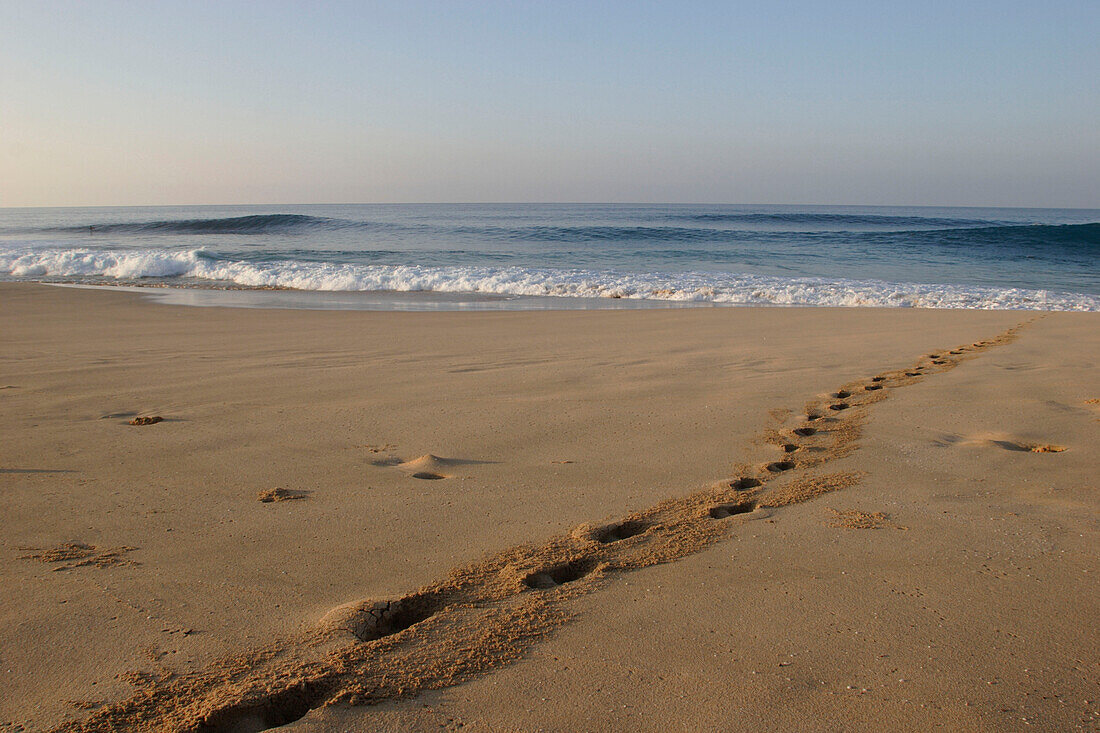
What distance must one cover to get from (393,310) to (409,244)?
15.4m

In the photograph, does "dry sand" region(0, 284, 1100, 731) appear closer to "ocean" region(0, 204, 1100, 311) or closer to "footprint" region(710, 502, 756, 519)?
"footprint" region(710, 502, 756, 519)

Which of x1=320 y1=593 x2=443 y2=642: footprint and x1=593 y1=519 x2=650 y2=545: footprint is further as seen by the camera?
x1=593 y1=519 x2=650 y2=545: footprint

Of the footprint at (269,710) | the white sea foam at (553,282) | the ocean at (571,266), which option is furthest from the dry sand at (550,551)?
the white sea foam at (553,282)

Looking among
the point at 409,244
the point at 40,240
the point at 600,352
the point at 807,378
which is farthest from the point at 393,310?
the point at 40,240

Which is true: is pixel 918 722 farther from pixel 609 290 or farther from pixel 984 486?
pixel 609 290

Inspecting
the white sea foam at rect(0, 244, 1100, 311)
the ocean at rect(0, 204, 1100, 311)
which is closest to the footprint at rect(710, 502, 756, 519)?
the ocean at rect(0, 204, 1100, 311)

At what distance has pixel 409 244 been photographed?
24.6 m

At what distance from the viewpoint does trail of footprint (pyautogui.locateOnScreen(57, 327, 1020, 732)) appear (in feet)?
4.56

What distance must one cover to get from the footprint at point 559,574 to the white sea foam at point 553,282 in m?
9.93

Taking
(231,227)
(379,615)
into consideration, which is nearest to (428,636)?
(379,615)

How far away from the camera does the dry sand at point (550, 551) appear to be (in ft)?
4.70

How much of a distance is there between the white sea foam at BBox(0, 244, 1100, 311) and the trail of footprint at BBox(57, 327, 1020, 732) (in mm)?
9711

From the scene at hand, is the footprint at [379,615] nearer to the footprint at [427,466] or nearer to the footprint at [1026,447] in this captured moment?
the footprint at [427,466]

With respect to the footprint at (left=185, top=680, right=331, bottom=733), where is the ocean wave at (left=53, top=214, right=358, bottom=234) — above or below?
above
